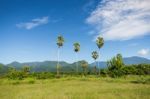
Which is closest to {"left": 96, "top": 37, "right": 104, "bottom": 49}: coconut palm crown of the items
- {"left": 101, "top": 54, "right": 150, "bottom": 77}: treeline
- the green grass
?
{"left": 101, "top": 54, "right": 150, "bottom": 77}: treeline

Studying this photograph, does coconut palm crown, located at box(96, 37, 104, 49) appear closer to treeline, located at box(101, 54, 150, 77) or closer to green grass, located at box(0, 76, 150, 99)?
treeline, located at box(101, 54, 150, 77)

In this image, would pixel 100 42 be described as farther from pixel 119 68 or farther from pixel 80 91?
pixel 80 91

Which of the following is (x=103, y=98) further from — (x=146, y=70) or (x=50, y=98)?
(x=146, y=70)

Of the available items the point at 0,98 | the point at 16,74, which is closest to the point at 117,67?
the point at 16,74

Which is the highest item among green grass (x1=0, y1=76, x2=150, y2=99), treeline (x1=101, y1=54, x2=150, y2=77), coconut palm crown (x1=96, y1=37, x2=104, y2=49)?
coconut palm crown (x1=96, y1=37, x2=104, y2=49)

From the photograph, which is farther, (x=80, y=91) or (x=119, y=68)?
(x=119, y=68)

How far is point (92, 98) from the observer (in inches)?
975

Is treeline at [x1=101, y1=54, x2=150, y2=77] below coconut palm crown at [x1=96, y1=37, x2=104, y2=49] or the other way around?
below

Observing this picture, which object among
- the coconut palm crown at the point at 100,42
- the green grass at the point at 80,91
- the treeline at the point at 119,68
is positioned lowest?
the green grass at the point at 80,91

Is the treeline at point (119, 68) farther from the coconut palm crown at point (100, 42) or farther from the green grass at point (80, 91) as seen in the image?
the green grass at point (80, 91)

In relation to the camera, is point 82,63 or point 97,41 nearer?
point 97,41

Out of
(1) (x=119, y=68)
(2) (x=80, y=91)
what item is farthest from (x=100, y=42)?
(2) (x=80, y=91)

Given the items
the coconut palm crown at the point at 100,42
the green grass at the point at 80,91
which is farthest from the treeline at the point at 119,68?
the green grass at the point at 80,91

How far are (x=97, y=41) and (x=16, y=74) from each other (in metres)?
47.2
